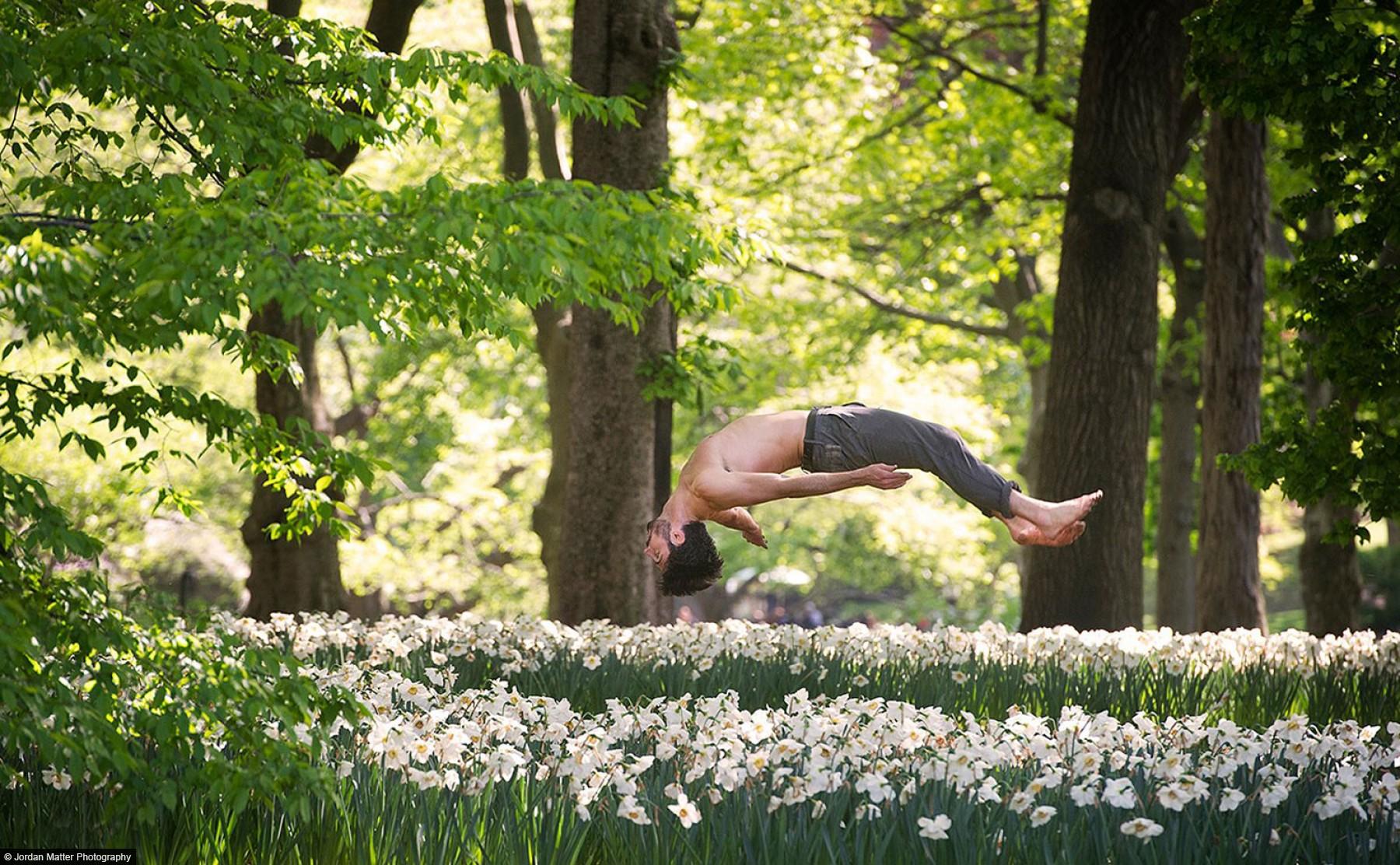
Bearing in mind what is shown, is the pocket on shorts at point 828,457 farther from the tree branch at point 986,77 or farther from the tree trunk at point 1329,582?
the tree trunk at point 1329,582

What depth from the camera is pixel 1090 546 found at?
10969 mm

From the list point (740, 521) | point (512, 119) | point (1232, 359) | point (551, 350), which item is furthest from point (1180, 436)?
point (740, 521)

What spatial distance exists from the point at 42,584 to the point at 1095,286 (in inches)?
323

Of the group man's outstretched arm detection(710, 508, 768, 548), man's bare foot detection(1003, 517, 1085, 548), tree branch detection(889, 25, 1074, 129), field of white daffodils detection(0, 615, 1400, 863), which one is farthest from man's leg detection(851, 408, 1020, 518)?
tree branch detection(889, 25, 1074, 129)

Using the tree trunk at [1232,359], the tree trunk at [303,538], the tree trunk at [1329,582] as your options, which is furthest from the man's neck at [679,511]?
the tree trunk at [1329,582]

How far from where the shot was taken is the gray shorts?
6.71m

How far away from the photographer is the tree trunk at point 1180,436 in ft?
→ 56.1

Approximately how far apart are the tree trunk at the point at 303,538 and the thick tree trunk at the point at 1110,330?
5675 millimetres

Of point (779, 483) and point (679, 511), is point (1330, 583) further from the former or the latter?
point (779, 483)

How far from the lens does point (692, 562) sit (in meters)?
7.34

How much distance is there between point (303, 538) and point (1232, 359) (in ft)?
26.6

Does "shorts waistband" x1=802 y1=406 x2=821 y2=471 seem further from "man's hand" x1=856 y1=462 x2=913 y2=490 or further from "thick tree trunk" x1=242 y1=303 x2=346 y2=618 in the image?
"thick tree trunk" x1=242 y1=303 x2=346 y2=618

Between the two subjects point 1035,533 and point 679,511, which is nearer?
point 1035,533

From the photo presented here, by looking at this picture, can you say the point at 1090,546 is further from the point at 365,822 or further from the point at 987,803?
the point at 365,822
